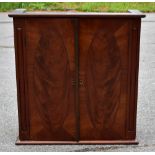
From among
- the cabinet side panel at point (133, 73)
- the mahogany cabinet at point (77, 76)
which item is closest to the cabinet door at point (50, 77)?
the mahogany cabinet at point (77, 76)

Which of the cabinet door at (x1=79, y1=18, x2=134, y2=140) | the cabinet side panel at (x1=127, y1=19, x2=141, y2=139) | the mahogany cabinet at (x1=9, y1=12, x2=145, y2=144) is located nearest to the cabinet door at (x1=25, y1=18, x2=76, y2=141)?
the mahogany cabinet at (x1=9, y1=12, x2=145, y2=144)

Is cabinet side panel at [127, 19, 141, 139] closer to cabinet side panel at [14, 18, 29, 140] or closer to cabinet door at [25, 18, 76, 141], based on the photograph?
cabinet door at [25, 18, 76, 141]

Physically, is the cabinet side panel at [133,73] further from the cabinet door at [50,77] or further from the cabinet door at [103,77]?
the cabinet door at [50,77]

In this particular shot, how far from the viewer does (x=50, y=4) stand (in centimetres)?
1788

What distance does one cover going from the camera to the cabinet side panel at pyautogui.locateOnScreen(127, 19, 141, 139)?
3.96m

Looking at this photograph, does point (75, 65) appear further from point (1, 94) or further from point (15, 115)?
point (1, 94)

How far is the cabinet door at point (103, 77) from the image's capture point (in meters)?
3.96

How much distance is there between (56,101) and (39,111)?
204mm

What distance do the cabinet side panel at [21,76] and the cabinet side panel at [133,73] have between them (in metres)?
1.02

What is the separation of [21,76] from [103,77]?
0.80m

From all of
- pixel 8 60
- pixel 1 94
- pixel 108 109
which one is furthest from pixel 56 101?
pixel 8 60

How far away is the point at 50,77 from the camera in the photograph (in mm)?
4094

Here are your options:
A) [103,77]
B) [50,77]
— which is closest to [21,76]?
[50,77]

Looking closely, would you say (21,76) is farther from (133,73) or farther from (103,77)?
(133,73)
